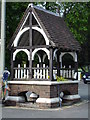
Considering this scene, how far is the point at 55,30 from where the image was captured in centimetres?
1591

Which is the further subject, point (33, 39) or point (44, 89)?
point (33, 39)

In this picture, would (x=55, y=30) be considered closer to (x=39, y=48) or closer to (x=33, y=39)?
A: (x=33, y=39)

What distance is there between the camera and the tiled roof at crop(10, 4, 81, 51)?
14.9m

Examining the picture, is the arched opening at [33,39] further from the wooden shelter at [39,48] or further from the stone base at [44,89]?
the stone base at [44,89]

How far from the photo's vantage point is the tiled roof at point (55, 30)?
14.9m

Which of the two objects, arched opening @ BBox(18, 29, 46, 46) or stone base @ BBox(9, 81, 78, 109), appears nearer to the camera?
stone base @ BBox(9, 81, 78, 109)

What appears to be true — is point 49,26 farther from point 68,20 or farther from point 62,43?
point 68,20

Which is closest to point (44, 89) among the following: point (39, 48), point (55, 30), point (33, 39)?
point (39, 48)

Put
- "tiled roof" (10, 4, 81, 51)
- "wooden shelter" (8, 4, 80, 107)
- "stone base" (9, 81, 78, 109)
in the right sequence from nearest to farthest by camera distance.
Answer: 1. "stone base" (9, 81, 78, 109)
2. "wooden shelter" (8, 4, 80, 107)
3. "tiled roof" (10, 4, 81, 51)

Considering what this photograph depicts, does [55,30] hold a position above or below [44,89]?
above

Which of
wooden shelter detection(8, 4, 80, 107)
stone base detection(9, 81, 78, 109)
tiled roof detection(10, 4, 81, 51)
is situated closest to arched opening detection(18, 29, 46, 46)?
Answer: wooden shelter detection(8, 4, 80, 107)

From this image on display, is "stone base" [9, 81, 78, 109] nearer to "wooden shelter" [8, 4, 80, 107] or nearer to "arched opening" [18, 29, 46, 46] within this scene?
"wooden shelter" [8, 4, 80, 107]

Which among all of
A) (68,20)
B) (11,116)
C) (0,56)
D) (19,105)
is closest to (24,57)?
(68,20)

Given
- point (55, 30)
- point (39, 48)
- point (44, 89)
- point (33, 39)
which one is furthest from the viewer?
point (55, 30)
